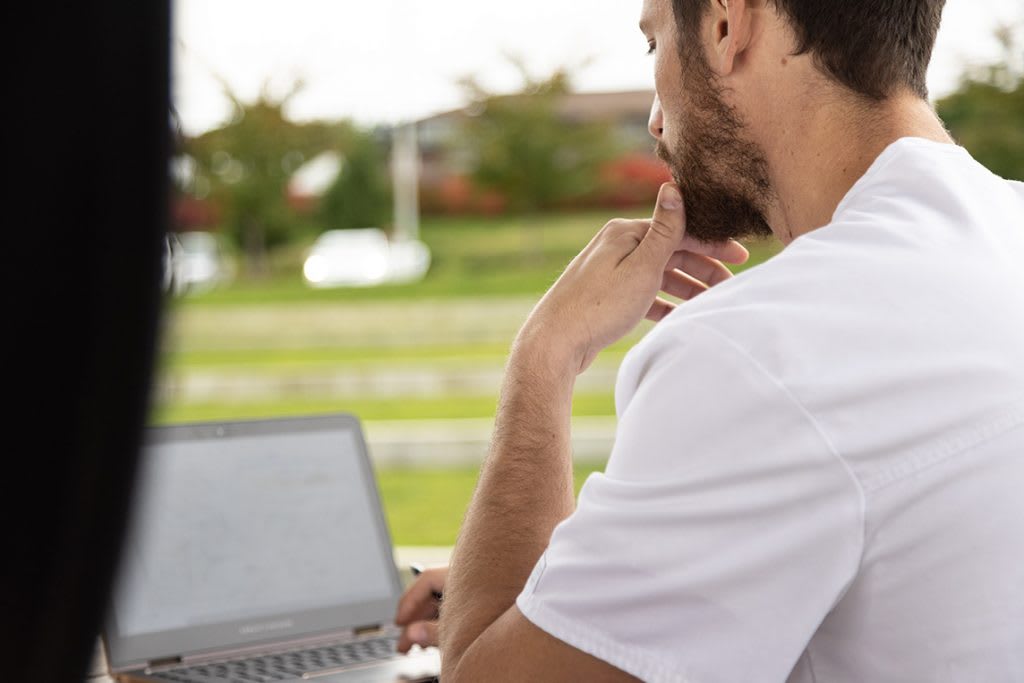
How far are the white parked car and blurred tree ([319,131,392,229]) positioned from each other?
1.44 ft

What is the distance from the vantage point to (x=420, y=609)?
1248mm

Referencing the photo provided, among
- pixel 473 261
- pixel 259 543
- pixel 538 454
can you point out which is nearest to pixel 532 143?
pixel 473 261

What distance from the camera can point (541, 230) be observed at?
14.6 metres

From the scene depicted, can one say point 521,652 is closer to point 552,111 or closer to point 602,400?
point 602,400

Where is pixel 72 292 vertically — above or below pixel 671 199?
above

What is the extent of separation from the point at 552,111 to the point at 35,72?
12730 millimetres

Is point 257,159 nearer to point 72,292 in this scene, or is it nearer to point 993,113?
point 993,113

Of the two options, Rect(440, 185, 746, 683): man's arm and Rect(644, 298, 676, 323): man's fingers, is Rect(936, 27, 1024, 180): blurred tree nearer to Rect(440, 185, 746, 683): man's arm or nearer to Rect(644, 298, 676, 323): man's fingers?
Rect(644, 298, 676, 323): man's fingers

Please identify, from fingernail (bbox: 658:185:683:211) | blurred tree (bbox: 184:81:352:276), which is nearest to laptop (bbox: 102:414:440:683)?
fingernail (bbox: 658:185:683:211)

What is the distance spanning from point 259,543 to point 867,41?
0.82 meters

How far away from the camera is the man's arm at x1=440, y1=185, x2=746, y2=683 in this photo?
87cm

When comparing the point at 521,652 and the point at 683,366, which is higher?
the point at 683,366

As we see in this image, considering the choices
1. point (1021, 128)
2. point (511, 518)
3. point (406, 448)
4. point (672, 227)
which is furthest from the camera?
point (1021, 128)

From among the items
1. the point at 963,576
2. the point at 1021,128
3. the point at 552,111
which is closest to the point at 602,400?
the point at 1021,128
